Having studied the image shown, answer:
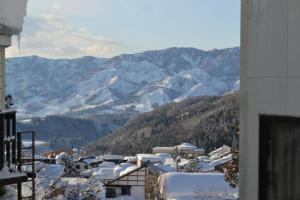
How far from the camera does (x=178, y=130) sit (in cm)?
11044

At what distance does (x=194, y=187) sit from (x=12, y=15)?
854 inches

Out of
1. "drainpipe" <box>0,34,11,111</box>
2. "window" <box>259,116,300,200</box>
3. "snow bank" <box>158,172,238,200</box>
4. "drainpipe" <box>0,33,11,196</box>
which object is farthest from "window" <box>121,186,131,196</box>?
"window" <box>259,116,300,200</box>

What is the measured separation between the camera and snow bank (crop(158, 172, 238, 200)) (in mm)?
26719

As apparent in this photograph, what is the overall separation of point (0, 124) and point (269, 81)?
16.0 feet

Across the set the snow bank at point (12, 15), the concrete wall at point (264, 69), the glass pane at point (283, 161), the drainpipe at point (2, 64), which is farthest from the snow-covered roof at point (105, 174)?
the glass pane at point (283, 161)

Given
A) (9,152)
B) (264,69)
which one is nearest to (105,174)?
(9,152)

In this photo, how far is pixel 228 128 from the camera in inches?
3295

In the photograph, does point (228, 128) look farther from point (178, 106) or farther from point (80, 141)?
point (80, 141)

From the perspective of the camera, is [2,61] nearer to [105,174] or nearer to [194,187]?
[194,187]

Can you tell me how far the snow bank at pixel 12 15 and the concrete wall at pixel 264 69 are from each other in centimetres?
458

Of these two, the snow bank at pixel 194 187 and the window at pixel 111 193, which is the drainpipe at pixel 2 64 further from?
the window at pixel 111 193

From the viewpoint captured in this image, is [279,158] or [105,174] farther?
[105,174]

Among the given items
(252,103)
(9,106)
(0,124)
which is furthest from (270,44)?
(9,106)

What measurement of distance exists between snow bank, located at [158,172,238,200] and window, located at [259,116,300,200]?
2225cm
